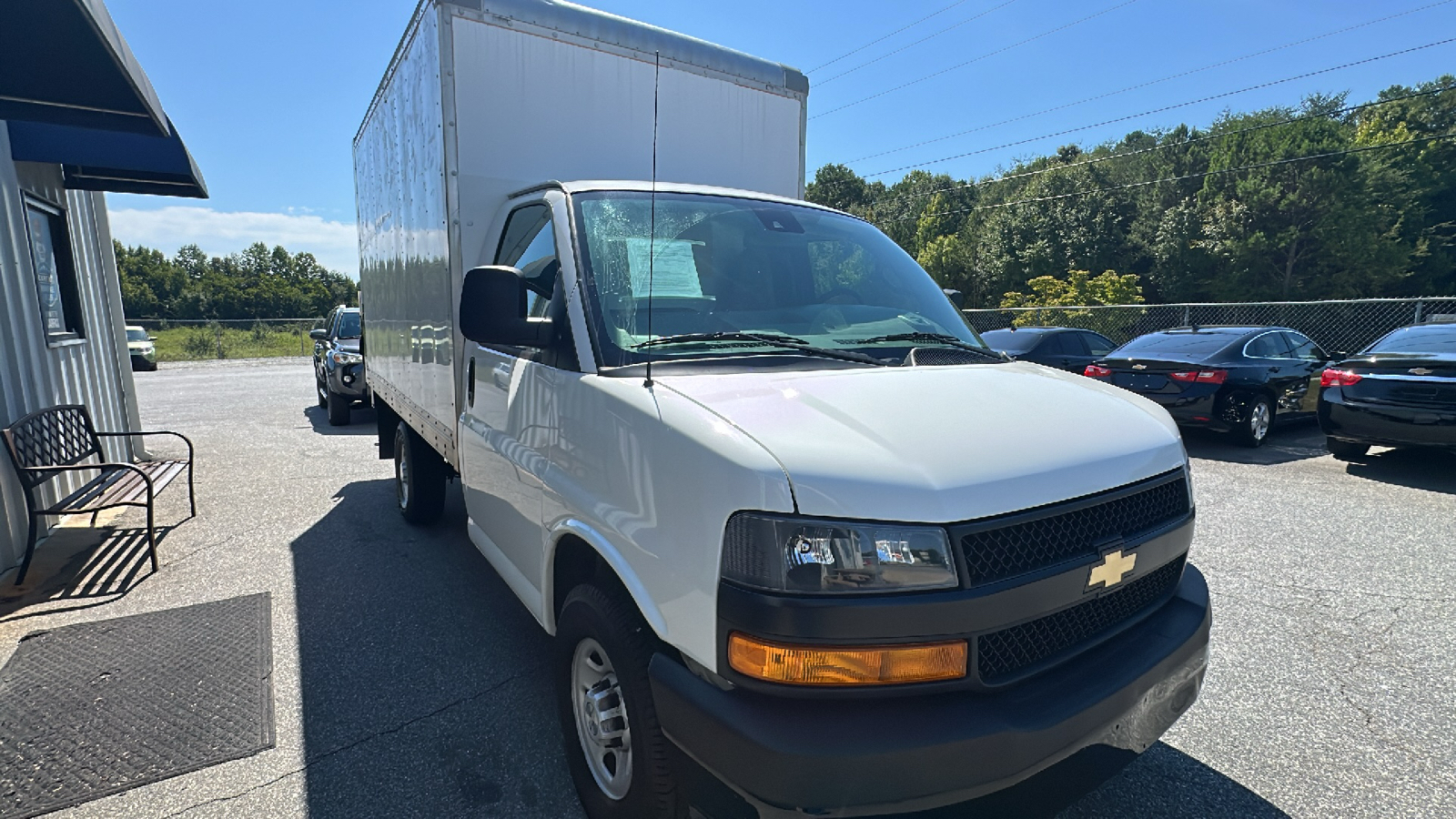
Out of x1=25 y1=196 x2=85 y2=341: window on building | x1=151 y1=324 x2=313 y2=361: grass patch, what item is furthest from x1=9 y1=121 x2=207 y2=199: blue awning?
x1=151 y1=324 x2=313 y2=361: grass patch

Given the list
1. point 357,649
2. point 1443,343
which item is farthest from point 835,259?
point 1443,343

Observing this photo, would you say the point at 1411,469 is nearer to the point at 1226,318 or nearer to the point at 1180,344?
the point at 1180,344

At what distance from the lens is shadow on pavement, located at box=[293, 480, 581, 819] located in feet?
8.21

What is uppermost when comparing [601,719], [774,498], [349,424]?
[774,498]

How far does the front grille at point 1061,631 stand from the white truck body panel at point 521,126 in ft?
9.46

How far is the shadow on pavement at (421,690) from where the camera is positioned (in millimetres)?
2504

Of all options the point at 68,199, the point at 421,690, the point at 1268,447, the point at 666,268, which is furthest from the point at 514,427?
the point at 1268,447

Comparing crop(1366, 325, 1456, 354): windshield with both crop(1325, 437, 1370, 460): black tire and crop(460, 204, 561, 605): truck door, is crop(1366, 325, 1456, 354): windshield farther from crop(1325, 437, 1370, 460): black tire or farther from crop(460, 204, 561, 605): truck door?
crop(460, 204, 561, 605): truck door

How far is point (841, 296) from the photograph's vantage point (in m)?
2.92

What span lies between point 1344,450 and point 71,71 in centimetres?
1164

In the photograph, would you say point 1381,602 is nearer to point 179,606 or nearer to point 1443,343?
point 1443,343

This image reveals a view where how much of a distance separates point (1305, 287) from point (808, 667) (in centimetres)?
4822

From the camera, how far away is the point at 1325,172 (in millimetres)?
36500

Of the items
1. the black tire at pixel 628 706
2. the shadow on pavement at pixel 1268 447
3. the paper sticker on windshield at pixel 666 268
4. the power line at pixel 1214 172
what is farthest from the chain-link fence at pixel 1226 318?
the power line at pixel 1214 172
